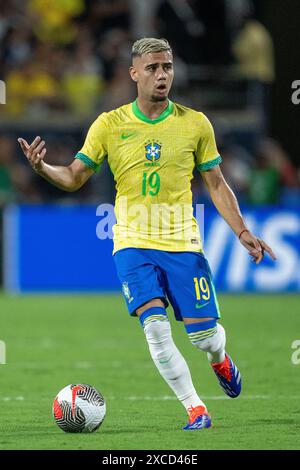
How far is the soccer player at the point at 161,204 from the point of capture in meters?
7.48

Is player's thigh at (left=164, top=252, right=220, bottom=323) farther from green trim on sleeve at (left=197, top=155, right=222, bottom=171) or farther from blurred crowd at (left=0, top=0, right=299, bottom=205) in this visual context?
blurred crowd at (left=0, top=0, right=299, bottom=205)

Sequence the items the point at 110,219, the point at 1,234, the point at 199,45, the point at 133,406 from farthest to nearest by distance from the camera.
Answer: the point at 199,45, the point at 1,234, the point at 110,219, the point at 133,406

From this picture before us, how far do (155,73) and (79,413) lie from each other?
211cm

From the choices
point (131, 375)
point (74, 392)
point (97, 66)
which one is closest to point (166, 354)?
point (74, 392)

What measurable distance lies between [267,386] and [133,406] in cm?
147

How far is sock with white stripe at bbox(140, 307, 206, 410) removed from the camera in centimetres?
742

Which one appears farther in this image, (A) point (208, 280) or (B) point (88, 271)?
(B) point (88, 271)

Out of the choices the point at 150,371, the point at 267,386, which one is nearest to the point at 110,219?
the point at 150,371

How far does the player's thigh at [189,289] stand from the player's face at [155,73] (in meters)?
1.00

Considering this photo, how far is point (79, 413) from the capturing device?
7.42 meters

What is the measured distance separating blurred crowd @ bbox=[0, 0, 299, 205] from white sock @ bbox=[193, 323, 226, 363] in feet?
35.2

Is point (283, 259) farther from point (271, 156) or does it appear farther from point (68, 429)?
point (68, 429)

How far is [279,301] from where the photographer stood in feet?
56.5

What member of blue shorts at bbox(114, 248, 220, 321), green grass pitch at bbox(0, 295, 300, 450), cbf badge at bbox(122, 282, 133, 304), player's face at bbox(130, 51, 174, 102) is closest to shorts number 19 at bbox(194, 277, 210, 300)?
blue shorts at bbox(114, 248, 220, 321)
